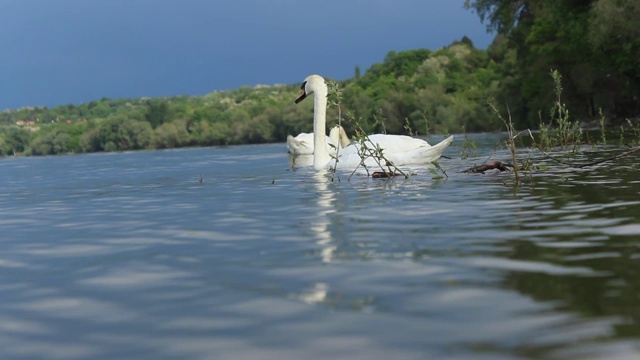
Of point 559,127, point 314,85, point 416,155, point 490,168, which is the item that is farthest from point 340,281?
point 314,85

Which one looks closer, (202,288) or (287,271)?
(202,288)

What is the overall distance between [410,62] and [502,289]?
474ft

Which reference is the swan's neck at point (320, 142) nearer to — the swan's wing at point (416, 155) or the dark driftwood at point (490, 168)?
the swan's wing at point (416, 155)

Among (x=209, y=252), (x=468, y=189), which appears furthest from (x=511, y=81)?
(x=209, y=252)

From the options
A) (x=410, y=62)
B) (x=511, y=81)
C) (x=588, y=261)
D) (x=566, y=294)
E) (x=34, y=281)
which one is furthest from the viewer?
(x=410, y=62)

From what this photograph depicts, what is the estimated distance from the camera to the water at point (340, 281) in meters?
3.34

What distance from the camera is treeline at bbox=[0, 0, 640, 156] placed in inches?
1875

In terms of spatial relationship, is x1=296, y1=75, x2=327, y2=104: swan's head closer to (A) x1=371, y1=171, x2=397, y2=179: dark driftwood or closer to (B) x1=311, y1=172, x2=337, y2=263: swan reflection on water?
(A) x1=371, y1=171, x2=397, y2=179: dark driftwood

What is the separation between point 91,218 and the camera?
30.9 feet

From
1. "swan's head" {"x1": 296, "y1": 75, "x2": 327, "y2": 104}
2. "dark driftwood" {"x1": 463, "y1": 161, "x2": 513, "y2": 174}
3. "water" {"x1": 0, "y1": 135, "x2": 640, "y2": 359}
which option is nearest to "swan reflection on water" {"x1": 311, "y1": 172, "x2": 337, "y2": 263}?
"water" {"x1": 0, "y1": 135, "x2": 640, "y2": 359}

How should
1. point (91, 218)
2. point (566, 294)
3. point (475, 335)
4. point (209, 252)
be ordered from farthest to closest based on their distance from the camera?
point (91, 218)
point (209, 252)
point (566, 294)
point (475, 335)

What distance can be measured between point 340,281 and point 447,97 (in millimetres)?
89664

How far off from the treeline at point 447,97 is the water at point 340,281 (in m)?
5.49

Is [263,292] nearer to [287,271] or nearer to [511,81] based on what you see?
[287,271]
